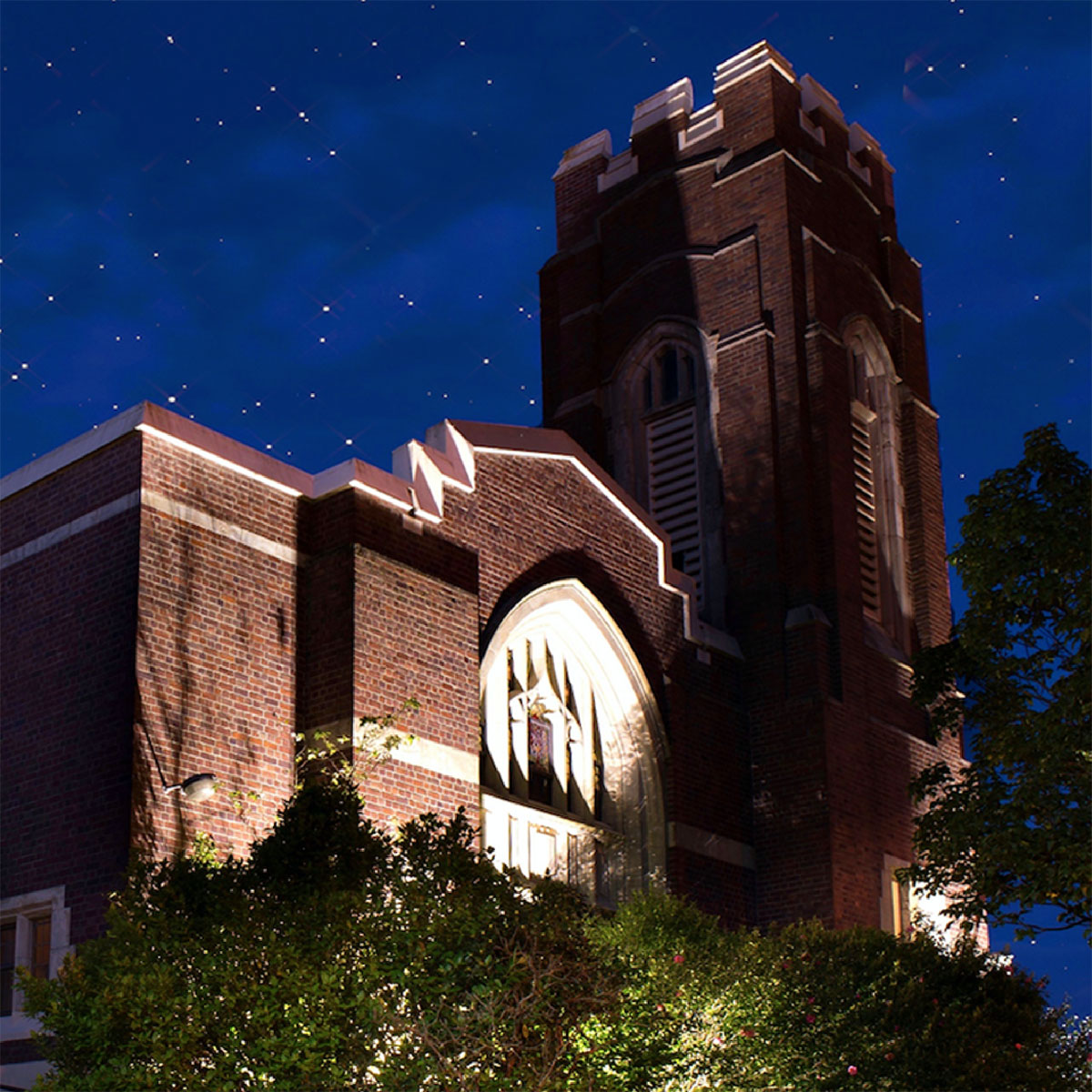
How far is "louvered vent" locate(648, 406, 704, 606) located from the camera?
86.3 feet

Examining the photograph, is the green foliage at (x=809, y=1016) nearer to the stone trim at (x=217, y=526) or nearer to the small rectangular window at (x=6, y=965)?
the stone trim at (x=217, y=526)

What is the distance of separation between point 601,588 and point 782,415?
561 centimetres

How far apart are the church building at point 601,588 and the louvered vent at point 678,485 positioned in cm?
5

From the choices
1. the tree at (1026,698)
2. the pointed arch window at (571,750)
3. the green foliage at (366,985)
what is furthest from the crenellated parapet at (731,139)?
the green foliage at (366,985)

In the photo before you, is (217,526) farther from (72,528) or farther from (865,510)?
(865,510)

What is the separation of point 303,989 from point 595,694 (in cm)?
1157

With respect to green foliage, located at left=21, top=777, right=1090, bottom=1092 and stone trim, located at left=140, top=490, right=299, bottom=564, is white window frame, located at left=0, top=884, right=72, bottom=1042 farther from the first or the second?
stone trim, located at left=140, top=490, right=299, bottom=564

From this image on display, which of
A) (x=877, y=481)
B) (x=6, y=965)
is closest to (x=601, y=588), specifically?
(x=877, y=481)

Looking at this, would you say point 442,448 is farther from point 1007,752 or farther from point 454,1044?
point 454,1044

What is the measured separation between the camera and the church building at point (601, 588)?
54.1 ft

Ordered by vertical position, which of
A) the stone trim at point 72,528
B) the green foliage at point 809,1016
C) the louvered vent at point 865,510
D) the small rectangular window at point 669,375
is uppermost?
the small rectangular window at point 669,375

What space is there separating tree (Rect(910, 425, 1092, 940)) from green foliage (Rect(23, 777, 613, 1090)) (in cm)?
721

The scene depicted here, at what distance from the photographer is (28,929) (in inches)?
632

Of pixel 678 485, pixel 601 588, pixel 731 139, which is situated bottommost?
pixel 601 588
